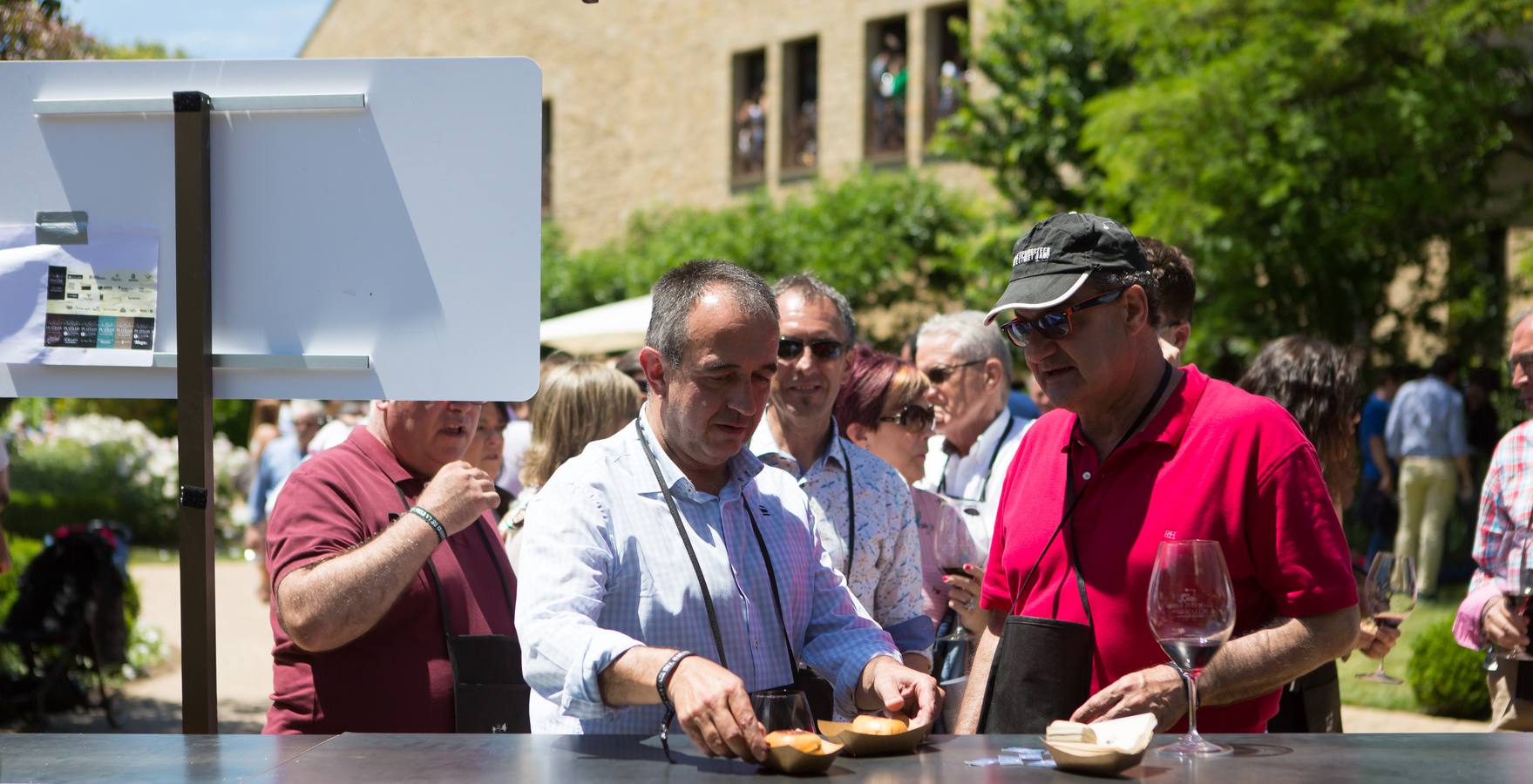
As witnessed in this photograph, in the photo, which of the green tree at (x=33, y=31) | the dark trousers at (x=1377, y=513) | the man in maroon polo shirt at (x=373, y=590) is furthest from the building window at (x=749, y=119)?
the man in maroon polo shirt at (x=373, y=590)

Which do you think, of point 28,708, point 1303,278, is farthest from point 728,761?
point 1303,278

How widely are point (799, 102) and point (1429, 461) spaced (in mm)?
13665

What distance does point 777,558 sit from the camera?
3.04 m

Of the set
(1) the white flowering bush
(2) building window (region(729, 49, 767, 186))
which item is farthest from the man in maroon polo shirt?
(2) building window (region(729, 49, 767, 186))

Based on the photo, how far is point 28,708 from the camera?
8938 millimetres

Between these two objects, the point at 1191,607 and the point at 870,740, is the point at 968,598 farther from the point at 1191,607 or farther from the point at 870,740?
the point at 870,740

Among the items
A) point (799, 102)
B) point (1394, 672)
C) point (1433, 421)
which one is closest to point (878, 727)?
point (1394, 672)

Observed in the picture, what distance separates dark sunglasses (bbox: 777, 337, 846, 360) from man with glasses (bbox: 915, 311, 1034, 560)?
4.23 ft

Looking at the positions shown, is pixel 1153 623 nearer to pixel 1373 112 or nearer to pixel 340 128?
pixel 340 128

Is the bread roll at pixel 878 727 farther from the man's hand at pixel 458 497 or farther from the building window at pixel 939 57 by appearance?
the building window at pixel 939 57

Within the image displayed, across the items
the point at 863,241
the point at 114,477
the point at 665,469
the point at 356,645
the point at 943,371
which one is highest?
the point at 863,241

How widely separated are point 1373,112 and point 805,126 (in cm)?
1232

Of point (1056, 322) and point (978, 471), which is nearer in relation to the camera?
point (1056, 322)

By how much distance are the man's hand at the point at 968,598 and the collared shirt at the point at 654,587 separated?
4.77 feet
